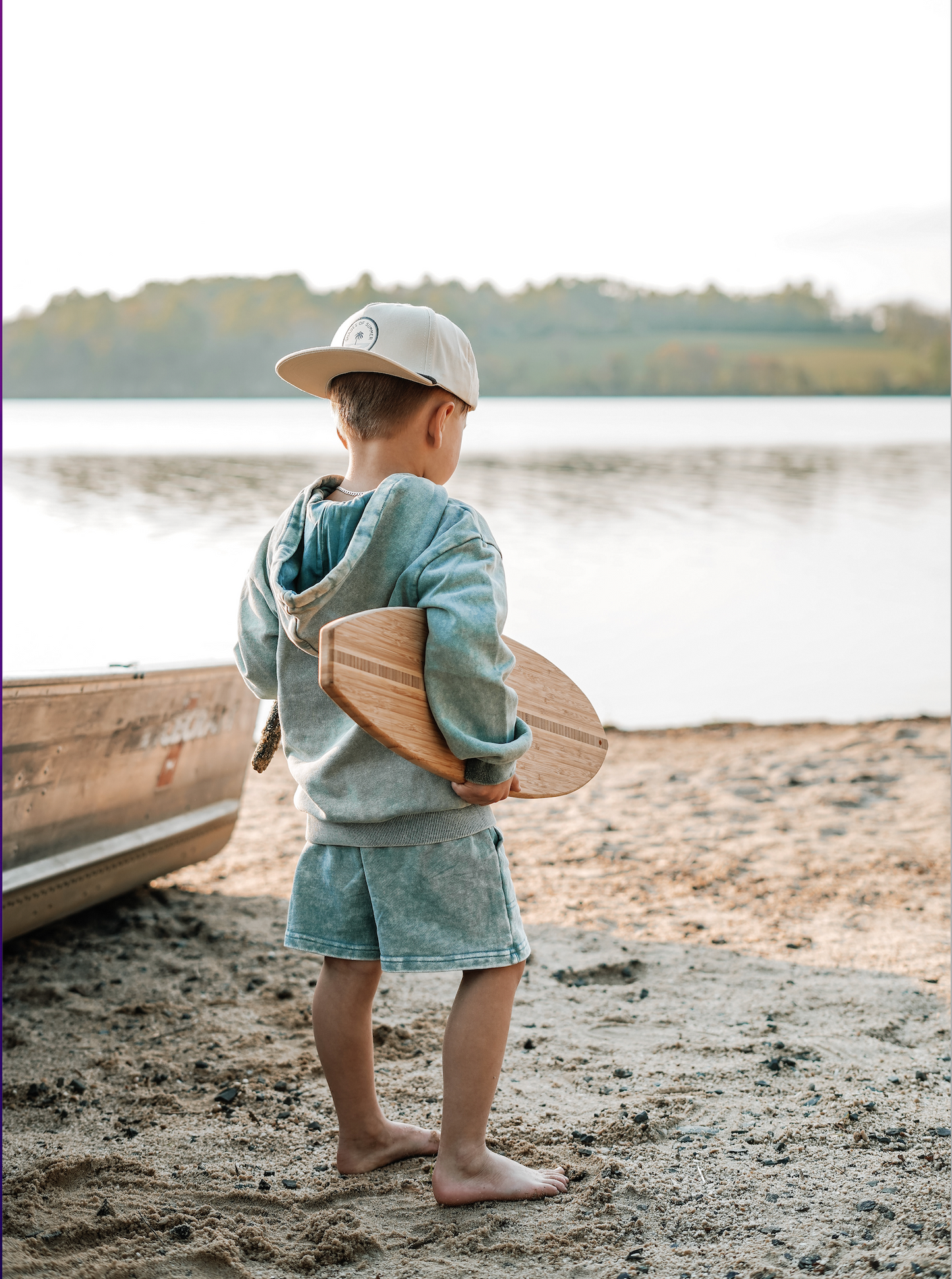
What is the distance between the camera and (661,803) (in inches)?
212

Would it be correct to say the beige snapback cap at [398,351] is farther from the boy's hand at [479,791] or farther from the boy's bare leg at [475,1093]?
the boy's bare leg at [475,1093]

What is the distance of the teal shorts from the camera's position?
1.93 meters

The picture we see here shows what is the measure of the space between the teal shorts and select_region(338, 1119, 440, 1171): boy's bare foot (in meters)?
0.42

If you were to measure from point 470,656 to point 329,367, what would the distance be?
0.58 metres

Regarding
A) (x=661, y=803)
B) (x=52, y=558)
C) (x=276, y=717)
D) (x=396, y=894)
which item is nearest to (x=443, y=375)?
(x=276, y=717)

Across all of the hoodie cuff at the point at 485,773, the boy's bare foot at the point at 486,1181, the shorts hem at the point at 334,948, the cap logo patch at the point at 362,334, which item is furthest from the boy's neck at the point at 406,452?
the boy's bare foot at the point at 486,1181

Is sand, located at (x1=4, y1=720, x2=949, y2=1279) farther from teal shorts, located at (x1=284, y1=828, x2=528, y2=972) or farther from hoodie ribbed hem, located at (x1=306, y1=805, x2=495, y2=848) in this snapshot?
hoodie ribbed hem, located at (x1=306, y1=805, x2=495, y2=848)

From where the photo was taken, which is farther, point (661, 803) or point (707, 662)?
point (707, 662)

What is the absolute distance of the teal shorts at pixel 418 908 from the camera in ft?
6.34

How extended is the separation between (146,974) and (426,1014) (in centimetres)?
89

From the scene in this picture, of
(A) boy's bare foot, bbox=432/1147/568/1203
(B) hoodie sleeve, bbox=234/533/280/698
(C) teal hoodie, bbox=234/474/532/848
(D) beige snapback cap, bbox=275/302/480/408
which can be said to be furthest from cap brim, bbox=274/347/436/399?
(A) boy's bare foot, bbox=432/1147/568/1203

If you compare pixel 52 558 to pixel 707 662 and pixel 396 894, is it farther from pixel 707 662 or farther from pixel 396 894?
pixel 396 894

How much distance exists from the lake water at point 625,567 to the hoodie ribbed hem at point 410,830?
1097 millimetres

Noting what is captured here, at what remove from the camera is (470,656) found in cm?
177
